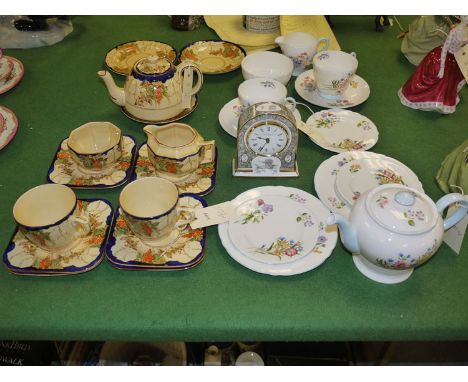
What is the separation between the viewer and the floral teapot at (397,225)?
2.57ft

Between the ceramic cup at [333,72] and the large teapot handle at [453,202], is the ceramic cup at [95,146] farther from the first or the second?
the large teapot handle at [453,202]

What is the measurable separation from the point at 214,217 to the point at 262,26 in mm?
968

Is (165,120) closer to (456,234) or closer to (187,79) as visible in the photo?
(187,79)

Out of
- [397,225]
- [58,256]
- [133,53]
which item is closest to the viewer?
[397,225]

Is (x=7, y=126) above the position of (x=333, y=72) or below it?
below

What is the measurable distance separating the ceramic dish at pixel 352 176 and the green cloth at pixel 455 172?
67 millimetres

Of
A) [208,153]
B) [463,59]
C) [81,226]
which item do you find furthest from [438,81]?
[81,226]

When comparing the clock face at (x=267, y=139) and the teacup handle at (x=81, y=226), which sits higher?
the clock face at (x=267, y=139)

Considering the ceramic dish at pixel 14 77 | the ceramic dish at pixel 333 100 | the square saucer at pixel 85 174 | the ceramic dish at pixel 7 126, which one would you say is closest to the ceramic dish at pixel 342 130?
the ceramic dish at pixel 333 100

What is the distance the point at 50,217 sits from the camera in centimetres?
96

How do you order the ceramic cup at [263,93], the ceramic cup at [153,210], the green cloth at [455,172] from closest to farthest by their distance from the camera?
the ceramic cup at [153,210] < the green cloth at [455,172] < the ceramic cup at [263,93]

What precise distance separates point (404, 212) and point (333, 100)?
64cm

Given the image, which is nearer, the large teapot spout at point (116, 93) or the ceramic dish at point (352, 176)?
the ceramic dish at point (352, 176)

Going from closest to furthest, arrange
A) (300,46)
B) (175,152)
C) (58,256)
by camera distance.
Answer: (58,256) → (175,152) → (300,46)
